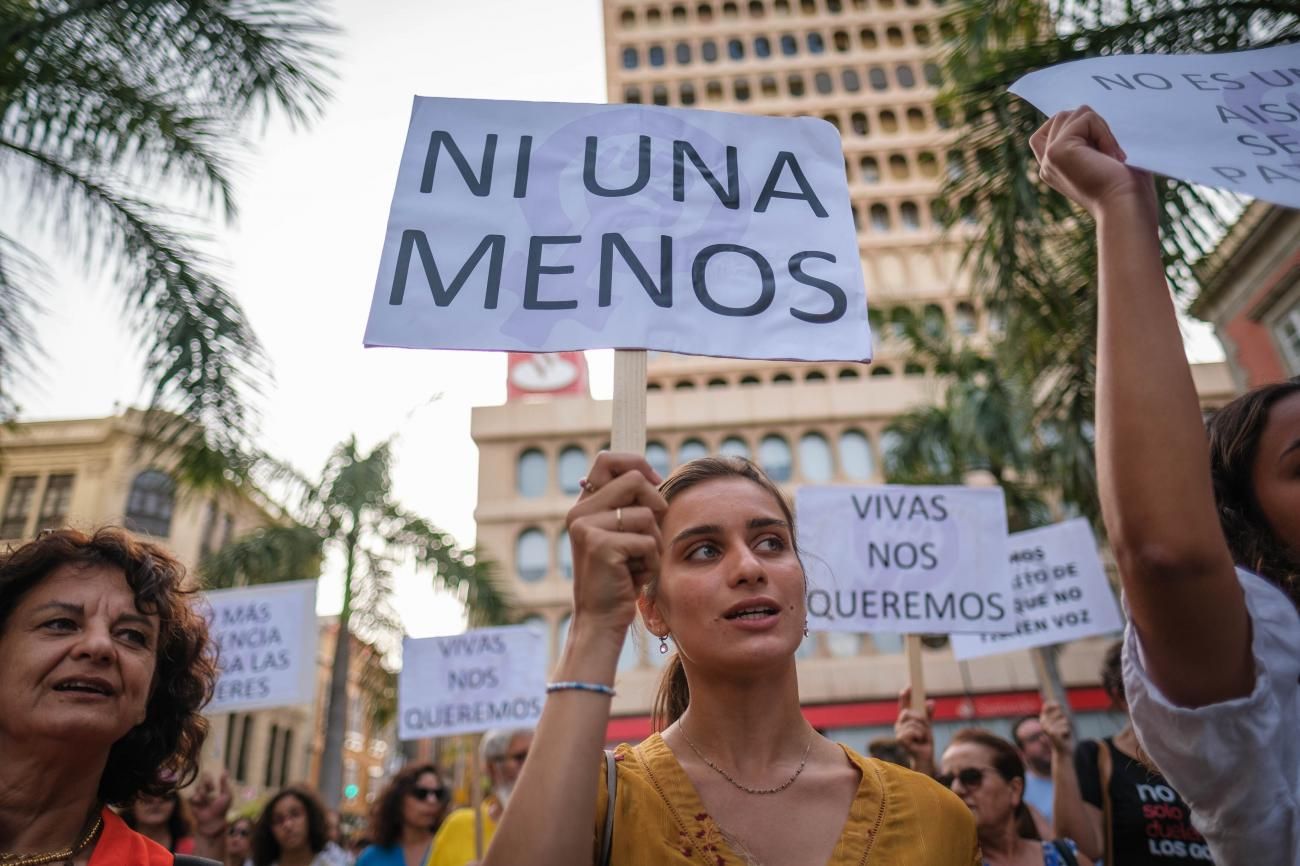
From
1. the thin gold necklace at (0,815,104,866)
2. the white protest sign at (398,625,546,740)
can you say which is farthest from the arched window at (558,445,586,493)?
the thin gold necklace at (0,815,104,866)

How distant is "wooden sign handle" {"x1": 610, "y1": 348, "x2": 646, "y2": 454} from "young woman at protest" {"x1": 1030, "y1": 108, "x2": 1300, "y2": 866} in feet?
2.59

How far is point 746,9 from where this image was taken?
42.0 meters

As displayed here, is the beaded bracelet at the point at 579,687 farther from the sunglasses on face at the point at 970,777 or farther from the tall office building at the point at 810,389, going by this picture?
the tall office building at the point at 810,389

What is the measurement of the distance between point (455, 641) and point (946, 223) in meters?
5.29

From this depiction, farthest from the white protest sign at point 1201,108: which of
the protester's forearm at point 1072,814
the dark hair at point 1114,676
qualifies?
the protester's forearm at point 1072,814

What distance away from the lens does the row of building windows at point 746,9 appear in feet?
136

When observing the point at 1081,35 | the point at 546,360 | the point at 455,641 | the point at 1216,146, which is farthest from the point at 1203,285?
the point at 546,360

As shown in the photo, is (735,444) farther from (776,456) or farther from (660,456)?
(660,456)

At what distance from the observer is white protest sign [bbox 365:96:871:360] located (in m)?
2.07

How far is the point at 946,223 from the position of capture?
23.0ft

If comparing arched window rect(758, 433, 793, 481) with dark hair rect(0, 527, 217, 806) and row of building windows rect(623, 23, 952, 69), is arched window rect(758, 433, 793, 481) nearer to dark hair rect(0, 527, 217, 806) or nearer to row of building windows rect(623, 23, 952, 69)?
row of building windows rect(623, 23, 952, 69)

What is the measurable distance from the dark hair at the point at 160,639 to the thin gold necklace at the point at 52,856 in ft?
0.66

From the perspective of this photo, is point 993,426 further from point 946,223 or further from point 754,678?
point 754,678

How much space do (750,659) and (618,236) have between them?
1084mm
